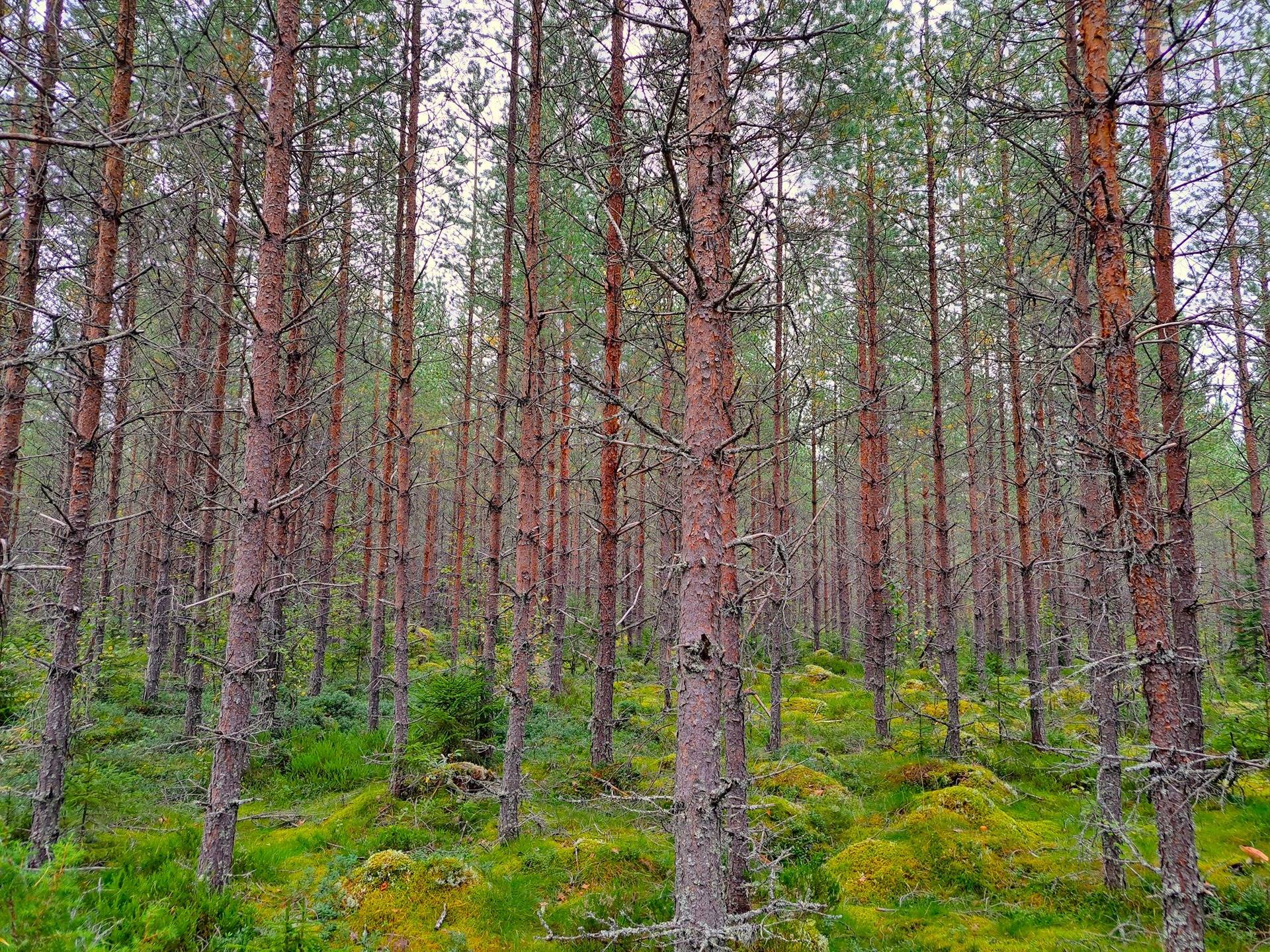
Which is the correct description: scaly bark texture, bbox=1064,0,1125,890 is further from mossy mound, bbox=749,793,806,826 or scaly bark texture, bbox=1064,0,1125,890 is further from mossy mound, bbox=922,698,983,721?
mossy mound, bbox=922,698,983,721

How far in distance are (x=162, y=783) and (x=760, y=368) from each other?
13.6 m

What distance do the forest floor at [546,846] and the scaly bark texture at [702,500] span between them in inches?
12.5

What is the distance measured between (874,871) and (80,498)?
855 cm

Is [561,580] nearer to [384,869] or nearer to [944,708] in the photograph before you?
[944,708]

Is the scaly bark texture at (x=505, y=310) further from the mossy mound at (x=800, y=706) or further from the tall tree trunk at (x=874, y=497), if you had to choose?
the mossy mound at (x=800, y=706)

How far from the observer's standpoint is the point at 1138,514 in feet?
13.3

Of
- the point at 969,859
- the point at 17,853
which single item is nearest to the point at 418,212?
the point at 17,853

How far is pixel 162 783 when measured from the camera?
880cm

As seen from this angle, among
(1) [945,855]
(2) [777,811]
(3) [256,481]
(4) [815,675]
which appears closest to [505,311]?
(3) [256,481]

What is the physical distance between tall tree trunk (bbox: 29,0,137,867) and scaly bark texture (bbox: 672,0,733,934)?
16.5 ft

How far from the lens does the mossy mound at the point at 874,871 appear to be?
6.26 meters

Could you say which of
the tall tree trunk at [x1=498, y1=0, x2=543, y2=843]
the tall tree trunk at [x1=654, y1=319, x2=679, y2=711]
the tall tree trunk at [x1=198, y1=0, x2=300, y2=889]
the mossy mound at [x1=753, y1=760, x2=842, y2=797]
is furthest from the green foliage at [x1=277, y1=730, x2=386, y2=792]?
the mossy mound at [x1=753, y1=760, x2=842, y2=797]

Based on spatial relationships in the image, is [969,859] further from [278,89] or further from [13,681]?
[13,681]

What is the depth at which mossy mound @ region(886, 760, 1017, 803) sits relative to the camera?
8.45 metres
